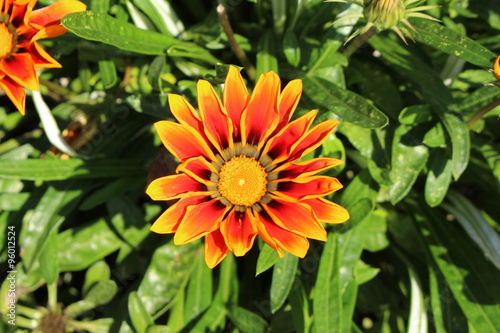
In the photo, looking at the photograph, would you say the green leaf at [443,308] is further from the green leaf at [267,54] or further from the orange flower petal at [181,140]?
the orange flower petal at [181,140]

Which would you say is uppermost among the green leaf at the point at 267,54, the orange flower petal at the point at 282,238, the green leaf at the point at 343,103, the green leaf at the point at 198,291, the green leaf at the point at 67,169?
the green leaf at the point at 267,54

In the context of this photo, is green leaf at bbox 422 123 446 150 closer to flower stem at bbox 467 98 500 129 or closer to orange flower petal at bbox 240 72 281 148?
flower stem at bbox 467 98 500 129

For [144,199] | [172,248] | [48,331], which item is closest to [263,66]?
[172,248]

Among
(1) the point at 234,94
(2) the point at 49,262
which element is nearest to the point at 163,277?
(2) the point at 49,262

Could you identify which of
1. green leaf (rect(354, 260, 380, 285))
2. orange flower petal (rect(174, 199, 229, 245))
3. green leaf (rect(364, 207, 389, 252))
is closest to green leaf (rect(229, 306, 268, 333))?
green leaf (rect(354, 260, 380, 285))

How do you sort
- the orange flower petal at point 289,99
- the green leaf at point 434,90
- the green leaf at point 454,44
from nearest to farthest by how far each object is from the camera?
the orange flower petal at point 289,99 < the green leaf at point 454,44 < the green leaf at point 434,90

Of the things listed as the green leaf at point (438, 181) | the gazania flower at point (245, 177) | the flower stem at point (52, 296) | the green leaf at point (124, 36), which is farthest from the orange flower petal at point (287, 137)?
the flower stem at point (52, 296)
